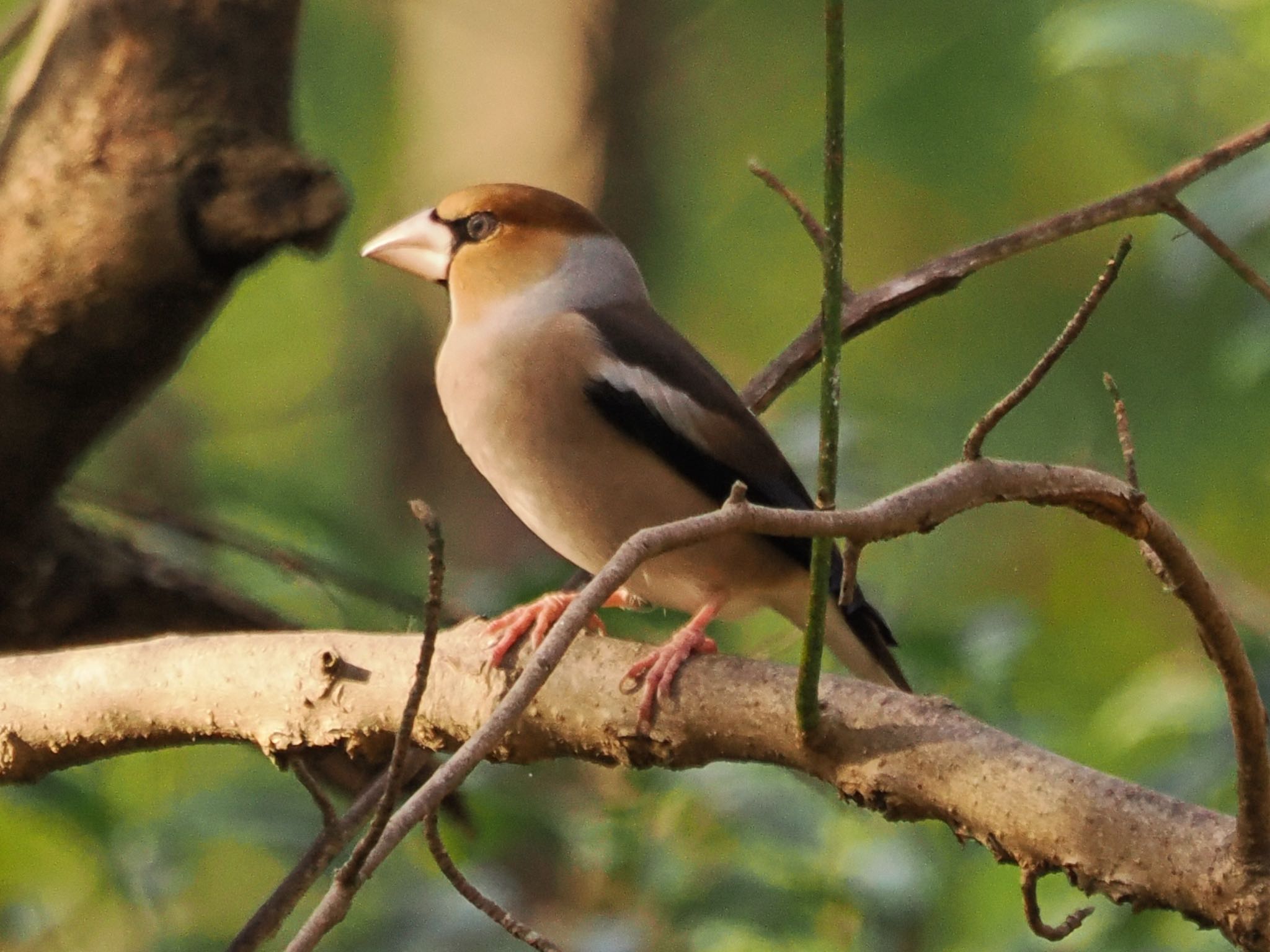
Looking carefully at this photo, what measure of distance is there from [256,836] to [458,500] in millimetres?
3171

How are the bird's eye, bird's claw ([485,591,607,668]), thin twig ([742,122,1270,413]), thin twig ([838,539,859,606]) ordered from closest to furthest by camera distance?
thin twig ([838,539,859,606])
bird's claw ([485,591,607,668])
thin twig ([742,122,1270,413])
the bird's eye

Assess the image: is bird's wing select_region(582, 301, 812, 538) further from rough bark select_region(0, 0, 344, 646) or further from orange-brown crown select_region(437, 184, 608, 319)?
rough bark select_region(0, 0, 344, 646)

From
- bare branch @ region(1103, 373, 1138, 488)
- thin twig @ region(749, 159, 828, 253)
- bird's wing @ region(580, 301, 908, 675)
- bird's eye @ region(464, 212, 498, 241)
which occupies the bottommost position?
bird's wing @ region(580, 301, 908, 675)

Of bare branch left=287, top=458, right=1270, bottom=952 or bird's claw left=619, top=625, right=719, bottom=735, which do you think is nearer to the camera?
bare branch left=287, top=458, right=1270, bottom=952

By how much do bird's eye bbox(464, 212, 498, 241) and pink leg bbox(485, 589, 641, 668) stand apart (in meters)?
0.92

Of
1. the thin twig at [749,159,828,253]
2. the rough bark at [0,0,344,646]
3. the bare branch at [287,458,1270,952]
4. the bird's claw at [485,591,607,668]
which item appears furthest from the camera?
Answer: the rough bark at [0,0,344,646]

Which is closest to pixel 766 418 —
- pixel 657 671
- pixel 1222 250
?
pixel 1222 250

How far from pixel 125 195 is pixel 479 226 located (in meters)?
0.66

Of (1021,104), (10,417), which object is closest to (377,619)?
(10,417)

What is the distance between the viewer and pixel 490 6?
685cm

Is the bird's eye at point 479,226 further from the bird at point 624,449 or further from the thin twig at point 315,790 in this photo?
the thin twig at point 315,790

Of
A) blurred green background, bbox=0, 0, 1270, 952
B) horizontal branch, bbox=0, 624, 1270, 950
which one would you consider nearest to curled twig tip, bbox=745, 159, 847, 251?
horizontal branch, bbox=0, 624, 1270, 950

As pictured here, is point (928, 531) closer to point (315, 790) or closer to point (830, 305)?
point (830, 305)

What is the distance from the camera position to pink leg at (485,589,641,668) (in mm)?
2166
